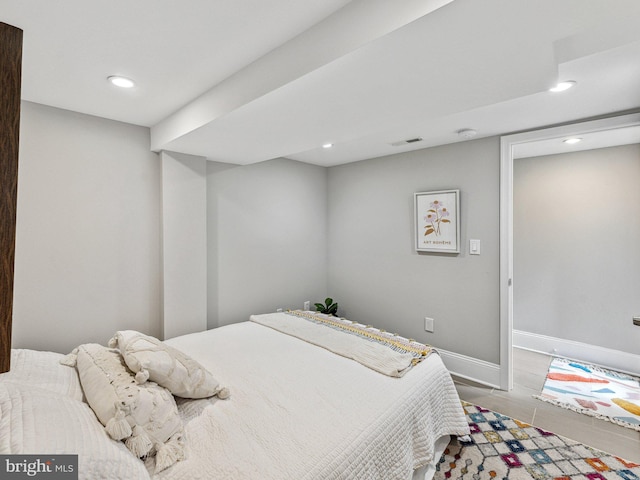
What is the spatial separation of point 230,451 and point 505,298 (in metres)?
2.66

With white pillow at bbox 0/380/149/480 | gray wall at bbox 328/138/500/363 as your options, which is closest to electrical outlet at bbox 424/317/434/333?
gray wall at bbox 328/138/500/363

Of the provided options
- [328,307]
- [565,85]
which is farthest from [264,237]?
[565,85]

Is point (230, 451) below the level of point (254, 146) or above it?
below

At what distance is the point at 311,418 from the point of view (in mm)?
1376

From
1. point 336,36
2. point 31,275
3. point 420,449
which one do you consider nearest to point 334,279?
point 420,449

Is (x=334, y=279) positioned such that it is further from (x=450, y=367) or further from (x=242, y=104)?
(x=242, y=104)

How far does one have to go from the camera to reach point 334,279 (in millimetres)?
4293

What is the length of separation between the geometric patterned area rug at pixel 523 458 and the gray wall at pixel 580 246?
197 cm

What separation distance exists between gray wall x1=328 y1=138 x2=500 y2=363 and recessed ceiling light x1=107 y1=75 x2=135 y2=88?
2697 millimetres

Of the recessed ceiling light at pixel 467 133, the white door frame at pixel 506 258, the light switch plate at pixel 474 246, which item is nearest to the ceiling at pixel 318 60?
the recessed ceiling light at pixel 467 133

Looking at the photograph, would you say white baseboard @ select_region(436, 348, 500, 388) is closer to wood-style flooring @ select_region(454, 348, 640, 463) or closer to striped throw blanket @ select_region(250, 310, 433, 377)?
wood-style flooring @ select_region(454, 348, 640, 463)

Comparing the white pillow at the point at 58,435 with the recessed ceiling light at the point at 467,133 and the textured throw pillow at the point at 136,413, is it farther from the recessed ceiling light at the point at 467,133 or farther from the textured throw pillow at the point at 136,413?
the recessed ceiling light at the point at 467,133

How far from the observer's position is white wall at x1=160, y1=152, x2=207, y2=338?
8.52ft

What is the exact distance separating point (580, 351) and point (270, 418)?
152 inches
